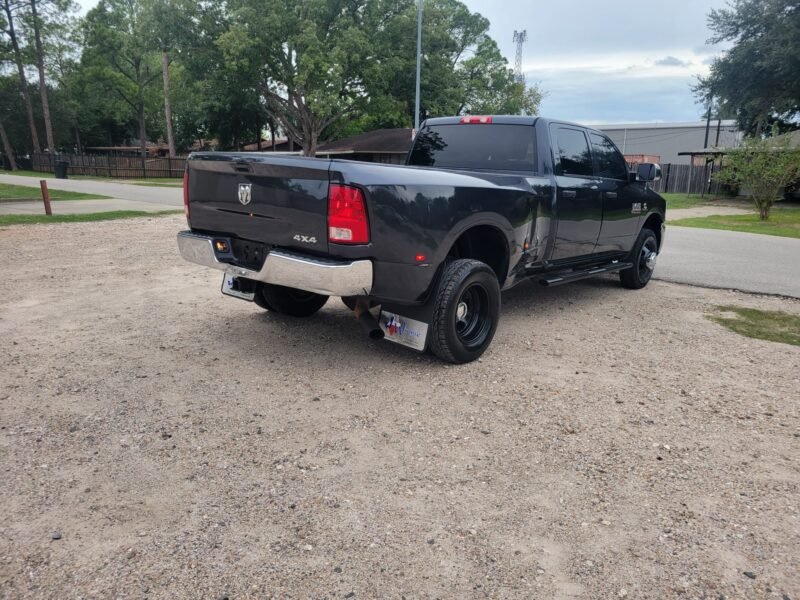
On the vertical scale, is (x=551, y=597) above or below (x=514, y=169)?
below

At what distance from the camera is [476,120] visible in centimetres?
590

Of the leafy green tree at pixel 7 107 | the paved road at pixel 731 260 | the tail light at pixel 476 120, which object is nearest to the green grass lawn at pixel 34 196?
the paved road at pixel 731 260

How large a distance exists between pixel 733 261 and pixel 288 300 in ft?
25.3

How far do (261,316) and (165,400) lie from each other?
6.47 feet

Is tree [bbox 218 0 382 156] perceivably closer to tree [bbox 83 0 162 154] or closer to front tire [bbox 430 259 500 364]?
tree [bbox 83 0 162 154]

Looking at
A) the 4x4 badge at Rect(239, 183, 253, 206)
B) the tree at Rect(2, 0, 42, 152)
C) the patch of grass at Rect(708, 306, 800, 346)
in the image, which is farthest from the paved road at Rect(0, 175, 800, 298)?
the tree at Rect(2, 0, 42, 152)

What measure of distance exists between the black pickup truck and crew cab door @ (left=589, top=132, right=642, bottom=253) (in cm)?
15

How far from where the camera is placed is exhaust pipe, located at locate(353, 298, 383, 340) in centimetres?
443

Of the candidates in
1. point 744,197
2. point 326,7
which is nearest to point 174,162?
point 326,7

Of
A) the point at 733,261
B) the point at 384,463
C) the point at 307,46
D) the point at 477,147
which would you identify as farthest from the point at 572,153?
the point at 307,46

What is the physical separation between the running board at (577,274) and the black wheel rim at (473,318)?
1090 mm

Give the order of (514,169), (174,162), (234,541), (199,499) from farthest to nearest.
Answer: (174,162)
(514,169)
(199,499)
(234,541)

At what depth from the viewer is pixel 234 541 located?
2523 millimetres

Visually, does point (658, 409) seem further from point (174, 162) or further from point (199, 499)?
point (174, 162)
